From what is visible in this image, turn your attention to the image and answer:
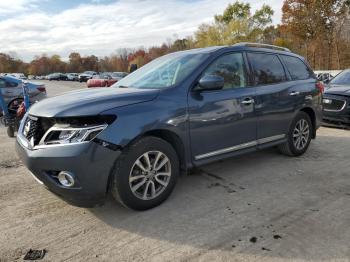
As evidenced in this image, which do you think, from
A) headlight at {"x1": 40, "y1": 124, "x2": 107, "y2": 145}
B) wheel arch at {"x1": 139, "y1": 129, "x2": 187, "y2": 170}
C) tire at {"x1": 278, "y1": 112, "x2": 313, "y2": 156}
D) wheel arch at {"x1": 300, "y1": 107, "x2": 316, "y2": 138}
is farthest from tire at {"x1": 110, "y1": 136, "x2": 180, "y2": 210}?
wheel arch at {"x1": 300, "y1": 107, "x2": 316, "y2": 138}

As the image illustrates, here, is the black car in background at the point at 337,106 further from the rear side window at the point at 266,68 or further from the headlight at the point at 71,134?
the headlight at the point at 71,134

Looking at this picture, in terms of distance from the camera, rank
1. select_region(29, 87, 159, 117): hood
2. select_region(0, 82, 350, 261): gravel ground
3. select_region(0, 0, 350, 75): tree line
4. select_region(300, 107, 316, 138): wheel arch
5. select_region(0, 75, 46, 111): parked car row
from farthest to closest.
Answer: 1. select_region(0, 0, 350, 75): tree line
2. select_region(0, 75, 46, 111): parked car row
3. select_region(300, 107, 316, 138): wheel arch
4. select_region(29, 87, 159, 117): hood
5. select_region(0, 82, 350, 261): gravel ground

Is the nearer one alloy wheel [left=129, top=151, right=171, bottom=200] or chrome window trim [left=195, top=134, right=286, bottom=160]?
alloy wheel [left=129, top=151, right=171, bottom=200]

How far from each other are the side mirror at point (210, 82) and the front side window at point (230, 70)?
0.68ft

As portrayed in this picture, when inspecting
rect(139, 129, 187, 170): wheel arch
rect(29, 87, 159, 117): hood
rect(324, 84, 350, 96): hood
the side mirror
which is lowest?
rect(139, 129, 187, 170): wheel arch

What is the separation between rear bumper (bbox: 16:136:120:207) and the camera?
322 centimetres

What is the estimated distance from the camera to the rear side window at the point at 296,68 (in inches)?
221

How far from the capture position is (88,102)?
11.5 ft

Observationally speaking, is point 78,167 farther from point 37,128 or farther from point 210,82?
point 210,82

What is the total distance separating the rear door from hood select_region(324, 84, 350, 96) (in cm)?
350

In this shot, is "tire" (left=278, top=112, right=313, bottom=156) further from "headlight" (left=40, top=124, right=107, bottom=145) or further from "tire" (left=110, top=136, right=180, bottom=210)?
"headlight" (left=40, top=124, right=107, bottom=145)

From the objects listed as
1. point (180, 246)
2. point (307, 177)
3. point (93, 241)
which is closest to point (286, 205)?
point (307, 177)

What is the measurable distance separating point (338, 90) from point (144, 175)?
661 cm

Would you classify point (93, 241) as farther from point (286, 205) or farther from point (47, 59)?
point (47, 59)
